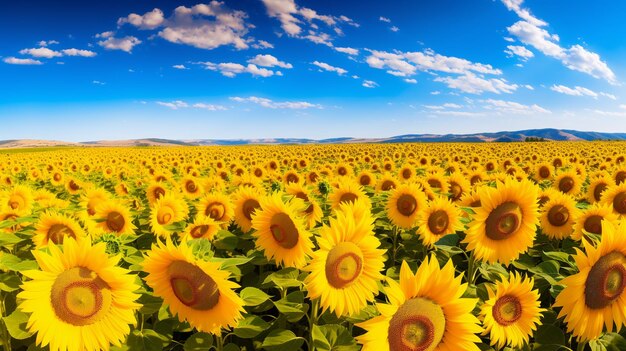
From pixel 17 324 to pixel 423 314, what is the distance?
9.23 ft

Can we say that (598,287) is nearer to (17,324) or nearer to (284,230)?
(284,230)

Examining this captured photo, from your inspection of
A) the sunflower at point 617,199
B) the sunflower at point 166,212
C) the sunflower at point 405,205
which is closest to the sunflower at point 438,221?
the sunflower at point 405,205

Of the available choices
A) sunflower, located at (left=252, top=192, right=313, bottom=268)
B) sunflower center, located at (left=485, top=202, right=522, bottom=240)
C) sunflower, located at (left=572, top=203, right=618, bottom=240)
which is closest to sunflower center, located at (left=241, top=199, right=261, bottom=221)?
sunflower, located at (left=252, top=192, right=313, bottom=268)

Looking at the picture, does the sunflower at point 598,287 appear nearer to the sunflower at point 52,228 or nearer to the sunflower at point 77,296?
the sunflower at point 77,296

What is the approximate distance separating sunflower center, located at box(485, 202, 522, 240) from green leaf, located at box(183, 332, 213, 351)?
8.71ft

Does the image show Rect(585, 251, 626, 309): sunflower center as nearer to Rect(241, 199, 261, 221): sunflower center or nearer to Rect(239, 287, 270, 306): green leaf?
Rect(239, 287, 270, 306): green leaf

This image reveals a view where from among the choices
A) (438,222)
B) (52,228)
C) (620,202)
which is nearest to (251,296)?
(52,228)

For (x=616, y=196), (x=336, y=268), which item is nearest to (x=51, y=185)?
(x=336, y=268)

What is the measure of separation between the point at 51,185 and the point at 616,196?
617 inches

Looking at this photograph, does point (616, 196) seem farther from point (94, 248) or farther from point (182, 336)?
point (94, 248)

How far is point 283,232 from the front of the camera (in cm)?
330

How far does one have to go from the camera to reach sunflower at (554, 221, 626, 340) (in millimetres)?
2322

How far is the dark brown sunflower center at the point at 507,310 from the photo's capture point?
2820 millimetres

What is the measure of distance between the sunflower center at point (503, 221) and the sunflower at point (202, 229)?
2.90 meters
